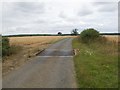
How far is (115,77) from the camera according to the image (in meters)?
12.2

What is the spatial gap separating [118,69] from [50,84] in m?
4.95

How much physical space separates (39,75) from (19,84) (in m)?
2.40

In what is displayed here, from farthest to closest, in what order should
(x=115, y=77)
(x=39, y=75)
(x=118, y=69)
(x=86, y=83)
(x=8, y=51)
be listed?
1. (x=8, y=51)
2. (x=118, y=69)
3. (x=39, y=75)
4. (x=115, y=77)
5. (x=86, y=83)

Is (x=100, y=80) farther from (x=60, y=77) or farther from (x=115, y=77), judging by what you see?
(x=60, y=77)

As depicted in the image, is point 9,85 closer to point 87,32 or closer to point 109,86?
point 109,86

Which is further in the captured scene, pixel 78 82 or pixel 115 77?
pixel 115 77

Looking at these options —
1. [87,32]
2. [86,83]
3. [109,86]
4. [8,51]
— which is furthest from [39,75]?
[87,32]

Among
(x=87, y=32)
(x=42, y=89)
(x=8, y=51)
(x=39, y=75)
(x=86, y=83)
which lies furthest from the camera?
(x=87, y=32)

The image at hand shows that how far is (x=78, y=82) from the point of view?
1126 cm

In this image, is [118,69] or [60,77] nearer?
[60,77]

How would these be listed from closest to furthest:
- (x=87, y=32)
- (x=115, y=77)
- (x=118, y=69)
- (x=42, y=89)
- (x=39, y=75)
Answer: (x=42, y=89)
(x=115, y=77)
(x=39, y=75)
(x=118, y=69)
(x=87, y=32)

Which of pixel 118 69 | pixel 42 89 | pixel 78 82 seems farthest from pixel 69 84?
pixel 118 69

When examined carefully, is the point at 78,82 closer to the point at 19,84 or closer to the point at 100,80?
the point at 100,80

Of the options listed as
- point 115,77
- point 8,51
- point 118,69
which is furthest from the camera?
point 8,51
